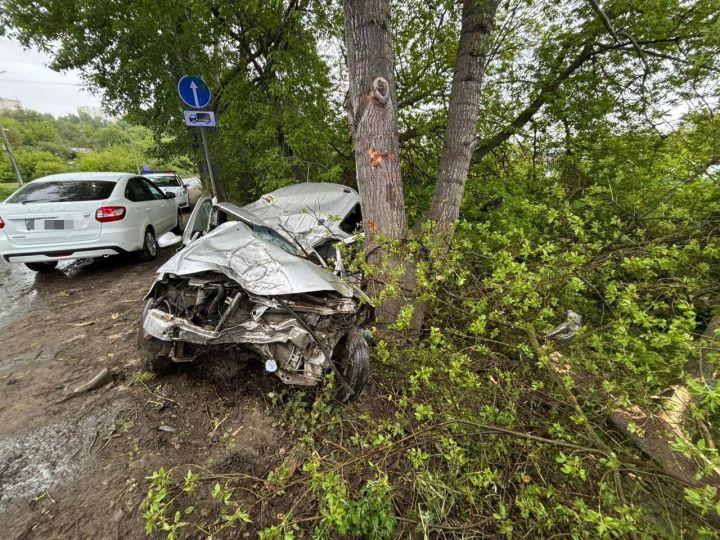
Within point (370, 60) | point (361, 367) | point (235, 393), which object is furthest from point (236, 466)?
point (370, 60)

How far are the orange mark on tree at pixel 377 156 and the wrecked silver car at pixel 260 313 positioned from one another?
3.32 ft

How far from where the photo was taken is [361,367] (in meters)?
2.29

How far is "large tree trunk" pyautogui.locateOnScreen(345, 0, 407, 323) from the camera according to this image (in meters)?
2.25

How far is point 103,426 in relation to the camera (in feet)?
7.32

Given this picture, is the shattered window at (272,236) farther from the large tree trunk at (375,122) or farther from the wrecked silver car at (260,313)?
the large tree trunk at (375,122)

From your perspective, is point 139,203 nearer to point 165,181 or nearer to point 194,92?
point 194,92

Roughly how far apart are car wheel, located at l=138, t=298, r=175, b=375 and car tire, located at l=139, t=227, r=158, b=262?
133 inches

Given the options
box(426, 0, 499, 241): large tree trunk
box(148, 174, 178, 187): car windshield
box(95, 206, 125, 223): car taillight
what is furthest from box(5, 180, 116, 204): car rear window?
box(148, 174, 178, 187): car windshield

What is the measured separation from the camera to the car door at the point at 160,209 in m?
5.54

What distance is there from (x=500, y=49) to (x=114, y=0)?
7.26 metres

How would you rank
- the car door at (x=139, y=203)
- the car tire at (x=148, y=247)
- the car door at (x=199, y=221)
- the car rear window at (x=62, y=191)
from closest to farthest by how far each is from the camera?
the car door at (x=199, y=221) < the car rear window at (x=62, y=191) < the car door at (x=139, y=203) < the car tire at (x=148, y=247)

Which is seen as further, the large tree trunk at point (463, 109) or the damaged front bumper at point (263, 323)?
the large tree trunk at point (463, 109)

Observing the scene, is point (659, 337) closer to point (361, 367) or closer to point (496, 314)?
point (496, 314)

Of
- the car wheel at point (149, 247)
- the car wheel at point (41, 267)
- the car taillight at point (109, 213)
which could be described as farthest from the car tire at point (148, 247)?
the car wheel at point (41, 267)
